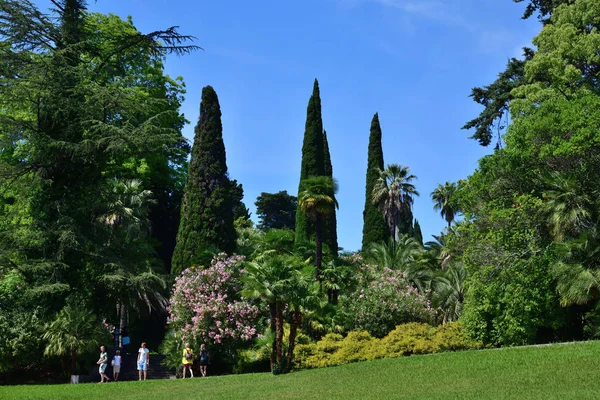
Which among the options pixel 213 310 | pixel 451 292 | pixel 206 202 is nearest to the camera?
pixel 213 310

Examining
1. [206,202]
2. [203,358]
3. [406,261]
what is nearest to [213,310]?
[203,358]

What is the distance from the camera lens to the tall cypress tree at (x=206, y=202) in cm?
3612

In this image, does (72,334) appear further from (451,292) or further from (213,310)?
(451,292)

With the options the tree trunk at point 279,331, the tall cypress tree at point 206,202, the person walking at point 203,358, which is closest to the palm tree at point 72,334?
the person walking at point 203,358

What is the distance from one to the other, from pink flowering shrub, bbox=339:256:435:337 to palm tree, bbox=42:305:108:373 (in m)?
11.3

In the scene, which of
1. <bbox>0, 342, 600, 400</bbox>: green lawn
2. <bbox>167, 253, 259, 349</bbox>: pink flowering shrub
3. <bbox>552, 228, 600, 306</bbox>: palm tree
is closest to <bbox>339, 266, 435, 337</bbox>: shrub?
<bbox>167, 253, 259, 349</bbox>: pink flowering shrub

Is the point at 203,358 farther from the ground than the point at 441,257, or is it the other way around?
the point at 441,257

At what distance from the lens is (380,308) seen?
95.9ft

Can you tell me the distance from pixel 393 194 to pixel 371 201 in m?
1.90

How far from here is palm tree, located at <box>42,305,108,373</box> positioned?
24938 millimetres

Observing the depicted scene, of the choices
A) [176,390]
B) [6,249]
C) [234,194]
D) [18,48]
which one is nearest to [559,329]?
[176,390]

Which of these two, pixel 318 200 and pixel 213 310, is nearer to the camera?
pixel 213 310

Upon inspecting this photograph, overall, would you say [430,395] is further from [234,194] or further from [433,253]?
[234,194]

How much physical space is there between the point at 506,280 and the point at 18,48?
23145 mm
